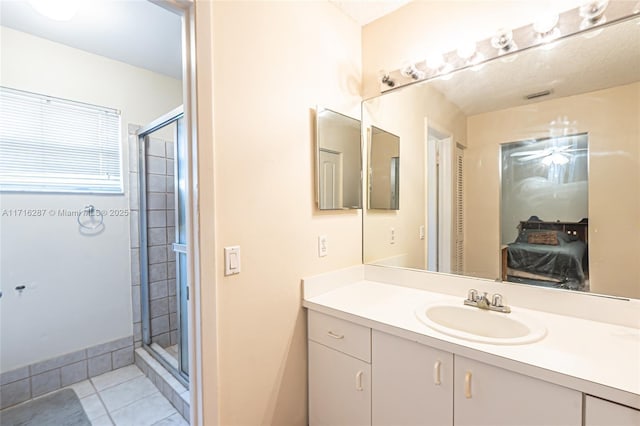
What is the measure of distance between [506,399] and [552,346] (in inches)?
9.8

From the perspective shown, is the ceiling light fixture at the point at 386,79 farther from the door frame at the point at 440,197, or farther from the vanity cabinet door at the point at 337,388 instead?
the vanity cabinet door at the point at 337,388

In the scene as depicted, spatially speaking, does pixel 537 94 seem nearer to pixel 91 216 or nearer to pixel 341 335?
pixel 341 335

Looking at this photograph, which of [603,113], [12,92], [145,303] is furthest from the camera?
[145,303]

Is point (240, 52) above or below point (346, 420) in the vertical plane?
above

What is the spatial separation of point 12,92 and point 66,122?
297mm

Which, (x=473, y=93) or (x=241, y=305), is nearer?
(x=241, y=305)

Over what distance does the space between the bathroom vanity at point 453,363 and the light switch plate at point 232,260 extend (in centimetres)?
43

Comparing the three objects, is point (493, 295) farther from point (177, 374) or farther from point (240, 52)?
point (177, 374)

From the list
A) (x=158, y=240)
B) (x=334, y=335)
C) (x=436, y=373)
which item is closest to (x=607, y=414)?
(x=436, y=373)

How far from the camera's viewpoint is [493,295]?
1.36 meters

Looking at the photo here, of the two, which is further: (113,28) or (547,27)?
(113,28)

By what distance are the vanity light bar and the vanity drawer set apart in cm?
133

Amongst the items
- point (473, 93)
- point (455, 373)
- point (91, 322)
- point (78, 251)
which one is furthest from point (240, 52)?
point (91, 322)

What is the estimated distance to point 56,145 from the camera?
205 centimetres
